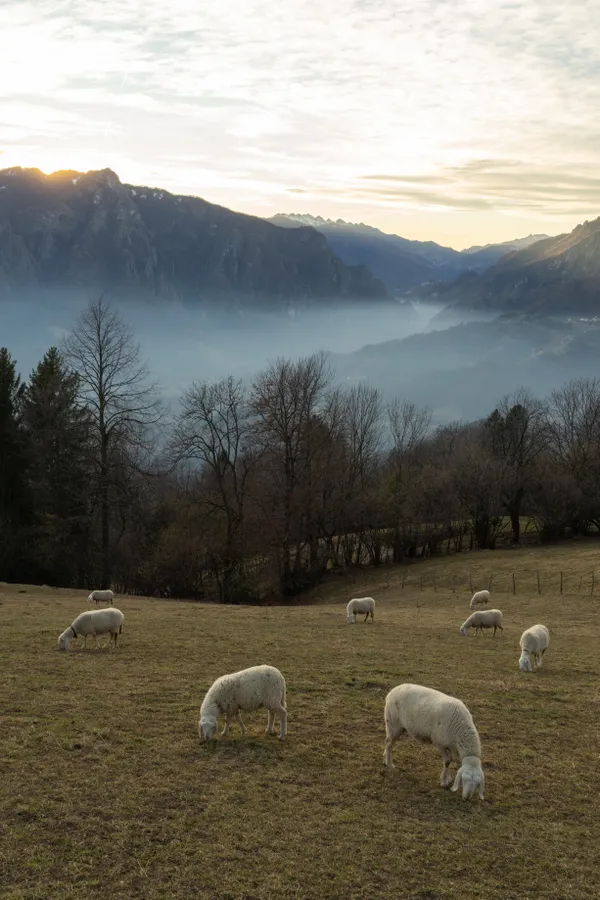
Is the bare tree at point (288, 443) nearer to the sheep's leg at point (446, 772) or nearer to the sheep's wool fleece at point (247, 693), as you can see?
the sheep's wool fleece at point (247, 693)

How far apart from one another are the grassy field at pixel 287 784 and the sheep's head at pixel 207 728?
1.19 ft

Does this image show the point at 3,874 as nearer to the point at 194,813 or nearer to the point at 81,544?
the point at 194,813

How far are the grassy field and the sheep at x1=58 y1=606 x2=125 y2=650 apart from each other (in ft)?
1.37

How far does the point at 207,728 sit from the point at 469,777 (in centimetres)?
462

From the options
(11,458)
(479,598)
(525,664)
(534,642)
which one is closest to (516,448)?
(479,598)

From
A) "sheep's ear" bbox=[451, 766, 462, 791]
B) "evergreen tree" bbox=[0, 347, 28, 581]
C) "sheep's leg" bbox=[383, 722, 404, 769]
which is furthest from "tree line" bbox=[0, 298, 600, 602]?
"sheep's ear" bbox=[451, 766, 462, 791]

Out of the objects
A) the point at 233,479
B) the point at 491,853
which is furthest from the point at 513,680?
the point at 233,479

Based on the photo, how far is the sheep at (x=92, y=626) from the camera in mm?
19266

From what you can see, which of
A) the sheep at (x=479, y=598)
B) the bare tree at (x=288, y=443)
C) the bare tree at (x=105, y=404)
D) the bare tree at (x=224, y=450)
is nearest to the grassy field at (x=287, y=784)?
the sheep at (x=479, y=598)

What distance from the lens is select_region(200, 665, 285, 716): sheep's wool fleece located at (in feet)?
41.3

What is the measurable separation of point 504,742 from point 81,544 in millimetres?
34777

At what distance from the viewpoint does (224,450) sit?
51438mm

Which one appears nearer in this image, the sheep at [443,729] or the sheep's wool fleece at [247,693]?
the sheep at [443,729]

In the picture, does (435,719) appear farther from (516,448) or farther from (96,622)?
(516,448)
